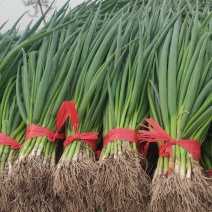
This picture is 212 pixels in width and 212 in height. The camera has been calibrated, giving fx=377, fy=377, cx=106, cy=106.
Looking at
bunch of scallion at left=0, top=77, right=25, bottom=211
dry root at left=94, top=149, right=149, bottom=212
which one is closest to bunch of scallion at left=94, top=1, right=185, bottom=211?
dry root at left=94, top=149, right=149, bottom=212

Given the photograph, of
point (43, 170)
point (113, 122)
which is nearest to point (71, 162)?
point (43, 170)

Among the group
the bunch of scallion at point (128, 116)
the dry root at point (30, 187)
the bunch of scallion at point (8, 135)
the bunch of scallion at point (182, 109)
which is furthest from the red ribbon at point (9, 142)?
the bunch of scallion at point (182, 109)

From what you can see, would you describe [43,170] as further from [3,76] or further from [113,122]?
[3,76]

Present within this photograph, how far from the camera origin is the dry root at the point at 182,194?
3.58ft

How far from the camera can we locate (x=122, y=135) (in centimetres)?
127

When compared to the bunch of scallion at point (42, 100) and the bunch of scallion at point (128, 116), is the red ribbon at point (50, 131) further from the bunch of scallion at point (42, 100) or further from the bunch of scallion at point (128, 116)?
the bunch of scallion at point (128, 116)

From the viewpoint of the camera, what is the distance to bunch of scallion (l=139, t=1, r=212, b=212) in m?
1.11

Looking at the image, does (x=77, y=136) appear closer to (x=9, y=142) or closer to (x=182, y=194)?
(x=9, y=142)

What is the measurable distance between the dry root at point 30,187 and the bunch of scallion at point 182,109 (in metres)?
0.35

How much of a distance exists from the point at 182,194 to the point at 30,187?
1.59 feet

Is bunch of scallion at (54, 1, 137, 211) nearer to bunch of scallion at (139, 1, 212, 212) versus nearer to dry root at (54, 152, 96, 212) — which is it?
dry root at (54, 152, 96, 212)

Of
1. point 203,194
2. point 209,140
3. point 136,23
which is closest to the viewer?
point 203,194

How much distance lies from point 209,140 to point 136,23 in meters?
0.68

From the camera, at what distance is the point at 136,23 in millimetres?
1739
